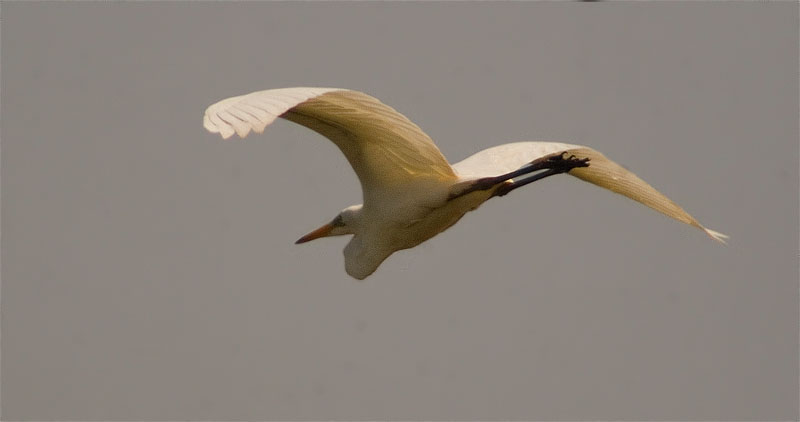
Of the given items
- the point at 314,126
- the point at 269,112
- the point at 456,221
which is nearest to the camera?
the point at 269,112

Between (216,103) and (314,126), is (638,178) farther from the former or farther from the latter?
(216,103)

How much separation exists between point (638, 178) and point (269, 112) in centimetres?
161

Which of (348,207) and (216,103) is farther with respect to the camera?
(348,207)

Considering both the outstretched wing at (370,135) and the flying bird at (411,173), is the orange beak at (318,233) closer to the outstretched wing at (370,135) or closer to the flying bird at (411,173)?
the flying bird at (411,173)

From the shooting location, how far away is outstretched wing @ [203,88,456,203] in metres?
3.52

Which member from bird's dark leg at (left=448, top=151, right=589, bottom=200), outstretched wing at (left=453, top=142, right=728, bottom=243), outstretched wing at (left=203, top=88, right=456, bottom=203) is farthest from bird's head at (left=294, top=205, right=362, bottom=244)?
bird's dark leg at (left=448, top=151, right=589, bottom=200)

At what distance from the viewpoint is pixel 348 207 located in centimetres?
444

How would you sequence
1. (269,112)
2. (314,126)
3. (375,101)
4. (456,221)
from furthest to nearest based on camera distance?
(456,221), (314,126), (375,101), (269,112)

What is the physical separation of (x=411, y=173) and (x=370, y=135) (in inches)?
7.9

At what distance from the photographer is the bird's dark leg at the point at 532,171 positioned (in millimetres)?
3938

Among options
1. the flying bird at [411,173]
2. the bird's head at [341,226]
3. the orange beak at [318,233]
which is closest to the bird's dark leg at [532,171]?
the flying bird at [411,173]

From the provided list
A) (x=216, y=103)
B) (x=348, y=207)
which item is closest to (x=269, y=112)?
(x=216, y=103)

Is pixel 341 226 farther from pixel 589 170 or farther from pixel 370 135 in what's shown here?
pixel 589 170

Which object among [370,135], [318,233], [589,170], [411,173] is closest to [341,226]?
[318,233]
